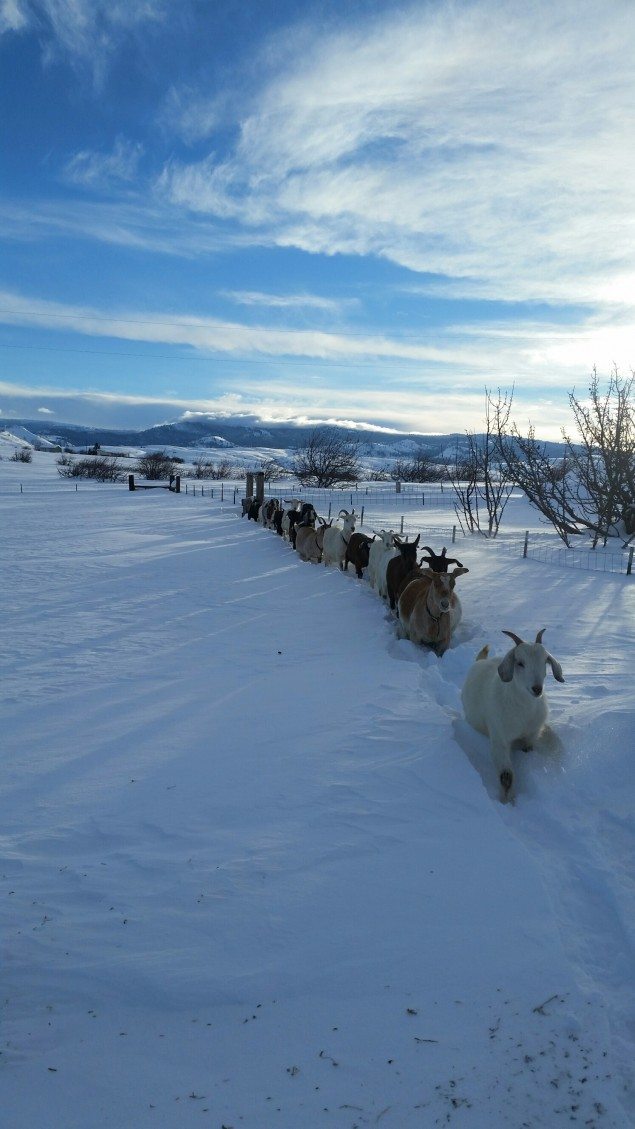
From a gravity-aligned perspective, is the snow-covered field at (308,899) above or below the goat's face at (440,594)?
below

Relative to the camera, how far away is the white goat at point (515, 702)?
4.48 metres

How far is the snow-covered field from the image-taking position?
8.38 ft

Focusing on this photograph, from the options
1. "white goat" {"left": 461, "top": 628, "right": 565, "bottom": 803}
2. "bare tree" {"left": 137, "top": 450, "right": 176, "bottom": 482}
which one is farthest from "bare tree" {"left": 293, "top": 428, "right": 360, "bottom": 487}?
"white goat" {"left": 461, "top": 628, "right": 565, "bottom": 803}

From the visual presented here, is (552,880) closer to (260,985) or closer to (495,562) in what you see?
(260,985)

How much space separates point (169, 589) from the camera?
1223 centimetres

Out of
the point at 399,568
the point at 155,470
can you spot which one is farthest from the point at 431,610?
the point at 155,470

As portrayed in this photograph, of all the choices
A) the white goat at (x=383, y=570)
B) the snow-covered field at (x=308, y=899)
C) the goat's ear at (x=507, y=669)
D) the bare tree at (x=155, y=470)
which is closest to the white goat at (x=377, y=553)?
the white goat at (x=383, y=570)

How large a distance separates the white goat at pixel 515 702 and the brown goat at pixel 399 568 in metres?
5.43

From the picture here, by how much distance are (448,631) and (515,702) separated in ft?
11.2

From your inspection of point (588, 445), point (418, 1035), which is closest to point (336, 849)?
point (418, 1035)

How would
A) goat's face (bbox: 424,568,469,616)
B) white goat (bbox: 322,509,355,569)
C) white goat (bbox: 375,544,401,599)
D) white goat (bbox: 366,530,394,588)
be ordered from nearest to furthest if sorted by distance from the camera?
goat's face (bbox: 424,568,469,616) < white goat (bbox: 375,544,401,599) < white goat (bbox: 366,530,394,588) < white goat (bbox: 322,509,355,569)

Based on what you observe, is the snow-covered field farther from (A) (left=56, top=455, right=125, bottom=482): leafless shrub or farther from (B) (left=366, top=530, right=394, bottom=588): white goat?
(A) (left=56, top=455, right=125, bottom=482): leafless shrub

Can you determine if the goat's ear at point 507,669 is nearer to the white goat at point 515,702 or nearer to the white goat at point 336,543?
the white goat at point 515,702

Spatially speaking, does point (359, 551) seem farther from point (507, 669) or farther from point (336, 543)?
point (507, 669)
